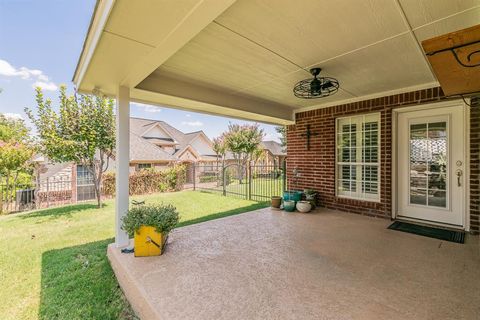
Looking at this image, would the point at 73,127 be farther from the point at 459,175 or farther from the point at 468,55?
the point at 459,175

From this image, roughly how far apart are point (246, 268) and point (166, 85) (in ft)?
9.36

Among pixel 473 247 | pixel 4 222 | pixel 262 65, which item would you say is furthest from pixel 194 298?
pixel 4 222

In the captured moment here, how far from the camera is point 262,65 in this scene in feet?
9.97

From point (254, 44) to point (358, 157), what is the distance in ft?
11.7

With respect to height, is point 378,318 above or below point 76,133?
below

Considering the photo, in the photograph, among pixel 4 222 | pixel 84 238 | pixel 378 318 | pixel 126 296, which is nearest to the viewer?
pixel 378 318

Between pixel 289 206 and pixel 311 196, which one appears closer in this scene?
pixel 289 206

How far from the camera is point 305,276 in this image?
226 cm

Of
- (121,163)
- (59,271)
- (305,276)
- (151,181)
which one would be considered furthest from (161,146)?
(305,276)

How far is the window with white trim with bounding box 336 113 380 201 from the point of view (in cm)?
452

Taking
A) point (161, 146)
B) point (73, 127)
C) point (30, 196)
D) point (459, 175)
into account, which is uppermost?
point (161, 146)

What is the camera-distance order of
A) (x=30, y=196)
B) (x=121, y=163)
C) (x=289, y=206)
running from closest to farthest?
(x=121, y=163), (x=289, y=206), (x=30, y=196)

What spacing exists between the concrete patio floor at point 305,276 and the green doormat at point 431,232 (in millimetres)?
157

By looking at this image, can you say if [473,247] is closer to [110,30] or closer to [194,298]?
[194,298]
